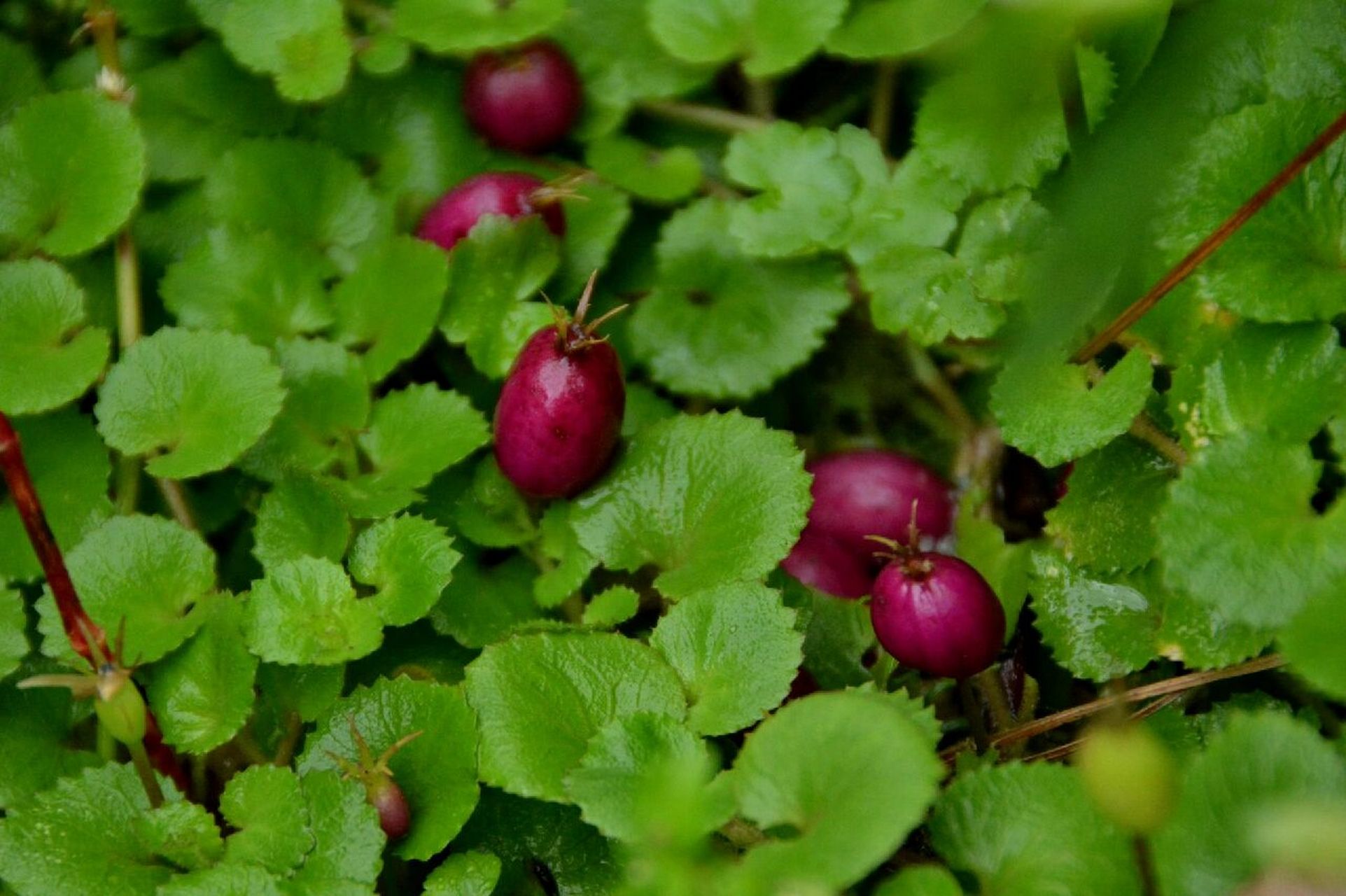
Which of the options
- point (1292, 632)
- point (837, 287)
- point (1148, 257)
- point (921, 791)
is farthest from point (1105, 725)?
point (837, 287)

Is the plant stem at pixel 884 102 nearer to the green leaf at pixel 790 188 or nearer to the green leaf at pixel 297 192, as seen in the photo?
the green leaf at pixel 790 188

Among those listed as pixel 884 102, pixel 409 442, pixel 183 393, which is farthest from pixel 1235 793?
pixel 183 393

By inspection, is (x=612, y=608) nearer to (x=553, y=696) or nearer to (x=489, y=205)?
(x=553, y=696)

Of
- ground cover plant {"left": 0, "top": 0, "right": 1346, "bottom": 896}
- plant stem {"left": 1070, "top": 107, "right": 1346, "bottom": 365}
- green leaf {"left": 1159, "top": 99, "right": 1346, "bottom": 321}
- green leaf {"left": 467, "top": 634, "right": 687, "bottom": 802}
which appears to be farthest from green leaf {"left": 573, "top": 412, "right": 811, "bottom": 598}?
green leaf {"left": 1159, "top": 99, "right": 1346, "bottom": 321}

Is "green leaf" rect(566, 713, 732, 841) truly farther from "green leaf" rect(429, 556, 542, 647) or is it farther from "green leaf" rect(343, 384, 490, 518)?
"green leaf" rect(343, 384, 490, 518)

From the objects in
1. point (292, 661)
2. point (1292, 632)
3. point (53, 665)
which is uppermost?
point (1292, 632)

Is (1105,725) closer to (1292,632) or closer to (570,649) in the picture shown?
(1292,632)
